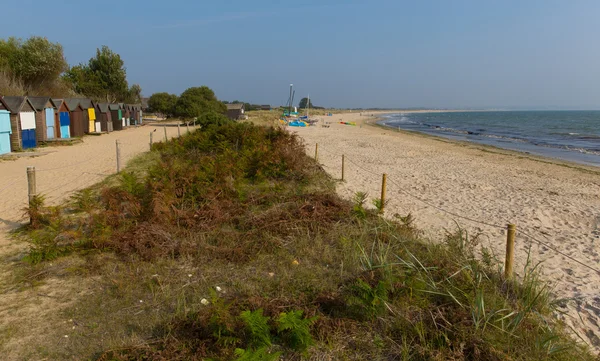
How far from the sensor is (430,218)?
8.85 metres

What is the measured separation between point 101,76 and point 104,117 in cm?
2496

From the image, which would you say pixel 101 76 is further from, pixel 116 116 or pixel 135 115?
pixel 116 116

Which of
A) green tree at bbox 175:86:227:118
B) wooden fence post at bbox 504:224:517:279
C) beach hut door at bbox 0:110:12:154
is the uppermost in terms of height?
green tree at bbox 175:86:227:118

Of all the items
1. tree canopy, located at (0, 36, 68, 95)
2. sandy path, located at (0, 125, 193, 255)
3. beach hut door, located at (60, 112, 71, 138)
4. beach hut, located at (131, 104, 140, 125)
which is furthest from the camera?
beach hut, located at (131, 104, 140, 125)

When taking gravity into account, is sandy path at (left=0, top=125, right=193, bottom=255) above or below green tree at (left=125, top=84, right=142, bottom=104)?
below

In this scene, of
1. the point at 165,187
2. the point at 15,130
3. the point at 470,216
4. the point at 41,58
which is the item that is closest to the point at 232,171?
the point at 165,187

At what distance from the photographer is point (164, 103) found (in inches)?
2042

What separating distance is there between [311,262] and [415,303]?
1654 mm

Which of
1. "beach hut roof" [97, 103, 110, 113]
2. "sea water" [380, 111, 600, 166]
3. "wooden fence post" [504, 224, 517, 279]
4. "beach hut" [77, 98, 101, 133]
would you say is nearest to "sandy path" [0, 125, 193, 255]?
"wooden fence post" [504, 224, 517, 279]

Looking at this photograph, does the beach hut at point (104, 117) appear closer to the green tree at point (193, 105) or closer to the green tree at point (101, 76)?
the green tree at point (193, 105)

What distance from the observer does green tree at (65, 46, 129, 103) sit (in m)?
52.7

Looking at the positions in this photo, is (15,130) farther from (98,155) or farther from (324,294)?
(324,294)

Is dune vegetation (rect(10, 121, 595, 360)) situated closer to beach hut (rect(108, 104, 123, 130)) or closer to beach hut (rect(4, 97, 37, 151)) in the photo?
beach hut (rect(4, 97, 37, 151))

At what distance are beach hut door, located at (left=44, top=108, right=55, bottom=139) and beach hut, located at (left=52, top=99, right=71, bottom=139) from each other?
21.0 inches
